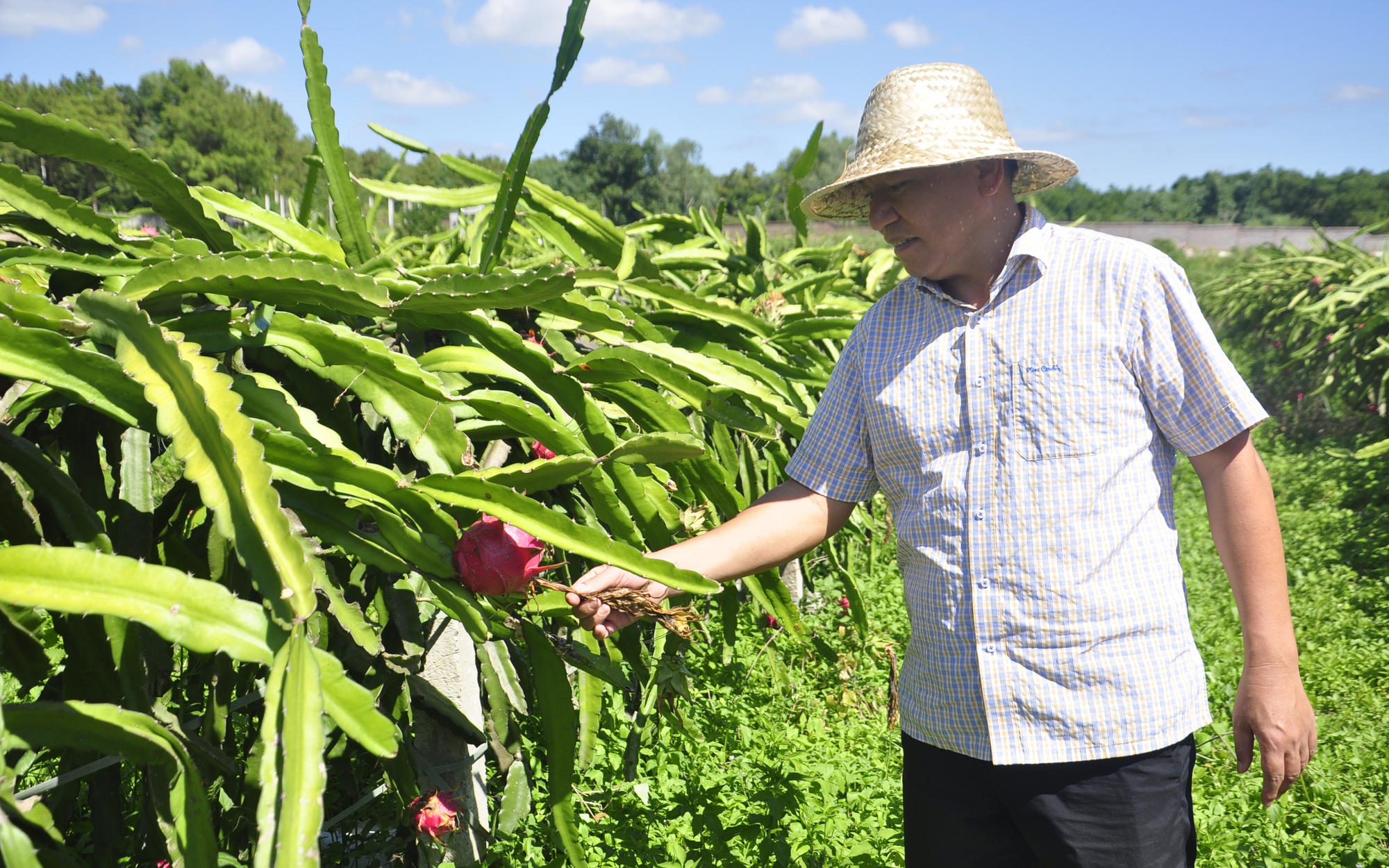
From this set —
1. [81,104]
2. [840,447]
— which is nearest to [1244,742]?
[840,447]

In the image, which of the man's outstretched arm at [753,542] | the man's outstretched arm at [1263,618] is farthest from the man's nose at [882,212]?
the man's outstretched arm at [1263,618]

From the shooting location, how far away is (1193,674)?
158 centimetres

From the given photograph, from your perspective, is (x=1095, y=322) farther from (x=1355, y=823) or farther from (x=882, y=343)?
(x=1355, y=823)

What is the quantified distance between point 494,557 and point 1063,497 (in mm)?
954

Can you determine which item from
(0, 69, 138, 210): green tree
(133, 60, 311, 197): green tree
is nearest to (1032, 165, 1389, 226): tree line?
(133, 60, 311, 197): green tree

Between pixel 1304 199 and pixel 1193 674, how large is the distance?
92.6m

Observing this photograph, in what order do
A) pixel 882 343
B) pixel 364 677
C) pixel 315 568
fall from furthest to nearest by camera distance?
pixel 882 343 < pixel 364 677 < pixel 315 568

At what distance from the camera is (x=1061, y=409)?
157cm

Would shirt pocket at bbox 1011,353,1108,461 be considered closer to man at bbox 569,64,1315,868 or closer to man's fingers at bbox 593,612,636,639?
man at bbox 569,64,1315,868

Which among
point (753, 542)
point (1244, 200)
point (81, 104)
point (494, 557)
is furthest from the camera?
point (1244, 200)

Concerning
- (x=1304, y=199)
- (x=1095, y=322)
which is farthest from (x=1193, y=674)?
(x=1304, y=199)

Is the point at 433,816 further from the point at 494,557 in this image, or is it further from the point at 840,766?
the point at 840,766

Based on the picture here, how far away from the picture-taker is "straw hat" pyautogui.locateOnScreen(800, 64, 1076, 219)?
1.62 metres

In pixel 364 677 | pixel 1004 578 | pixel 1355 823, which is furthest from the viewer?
pixel 1355 823
